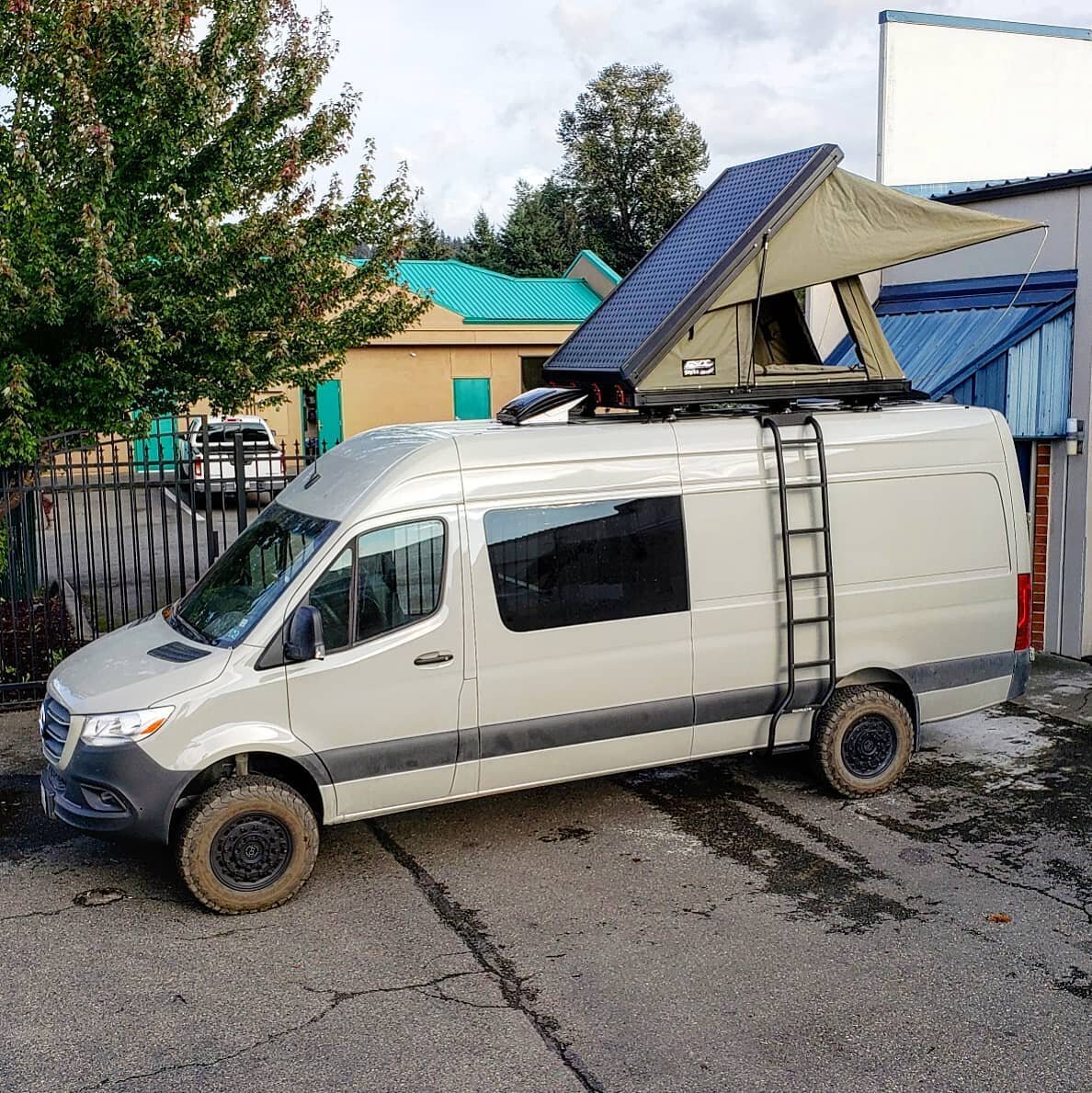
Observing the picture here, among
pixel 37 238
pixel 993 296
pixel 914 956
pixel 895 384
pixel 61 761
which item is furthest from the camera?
pixel 993 296

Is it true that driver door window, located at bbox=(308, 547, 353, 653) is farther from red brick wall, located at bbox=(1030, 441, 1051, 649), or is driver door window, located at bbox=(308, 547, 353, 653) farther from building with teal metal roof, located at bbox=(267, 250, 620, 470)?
building with teal metal roof, located at bbox=(267, 250, 620, 470)

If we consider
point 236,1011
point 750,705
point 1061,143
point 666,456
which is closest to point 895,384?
point 666,456

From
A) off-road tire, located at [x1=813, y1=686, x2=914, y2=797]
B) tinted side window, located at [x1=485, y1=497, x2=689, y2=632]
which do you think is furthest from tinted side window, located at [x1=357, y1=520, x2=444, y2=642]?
off-road tire, located at [x1=813, y1=686, x2=914, y2=797]

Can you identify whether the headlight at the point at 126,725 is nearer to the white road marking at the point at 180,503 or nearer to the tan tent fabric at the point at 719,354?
the tan tent fabric at the point at 719,354

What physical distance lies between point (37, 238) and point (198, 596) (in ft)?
13.7

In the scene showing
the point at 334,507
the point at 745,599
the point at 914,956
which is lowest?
the point at 914,956

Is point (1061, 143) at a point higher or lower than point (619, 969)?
higher

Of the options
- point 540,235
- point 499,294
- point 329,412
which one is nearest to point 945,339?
point 329,412

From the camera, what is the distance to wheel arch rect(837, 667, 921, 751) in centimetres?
749

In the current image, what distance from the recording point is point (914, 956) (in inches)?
217

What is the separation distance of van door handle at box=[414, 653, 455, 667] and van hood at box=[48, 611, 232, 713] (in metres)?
0.96

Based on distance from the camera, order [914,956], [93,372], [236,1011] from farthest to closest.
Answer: [93,372]
[914,956]
[236,1011]

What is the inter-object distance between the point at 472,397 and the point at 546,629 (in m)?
24.7

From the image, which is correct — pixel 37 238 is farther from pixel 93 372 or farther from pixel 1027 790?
pixel 1027 790
